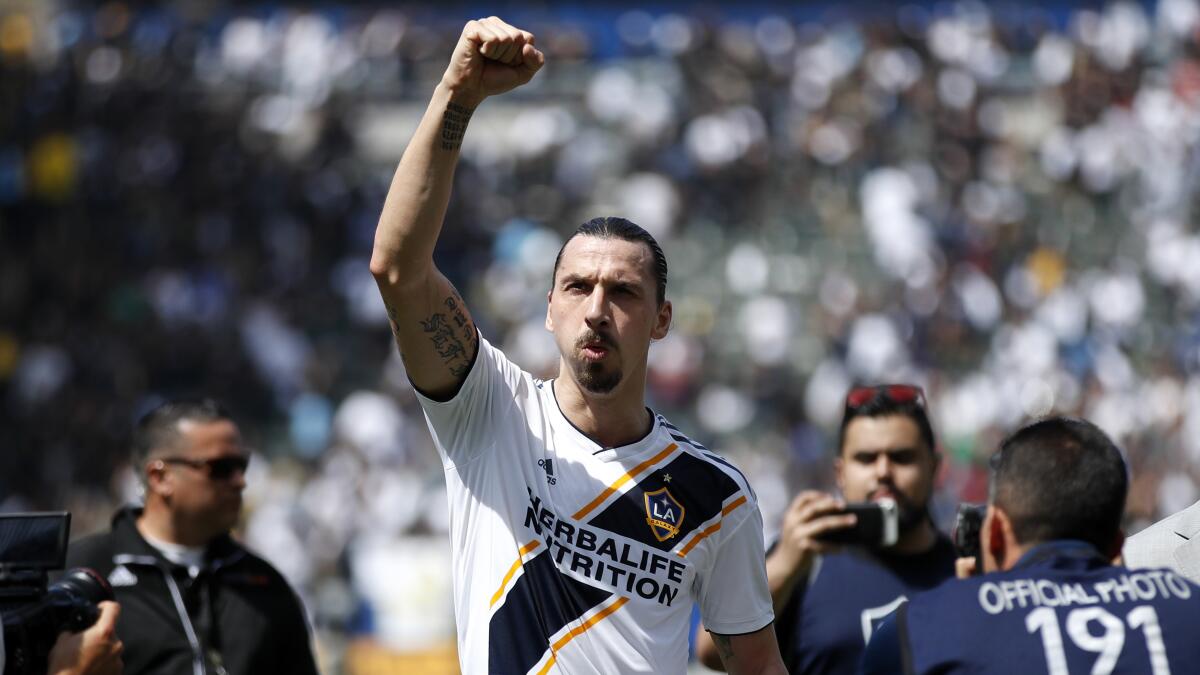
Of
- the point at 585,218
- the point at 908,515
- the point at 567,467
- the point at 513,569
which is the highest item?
the point at 585,218

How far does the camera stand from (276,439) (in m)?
19.0

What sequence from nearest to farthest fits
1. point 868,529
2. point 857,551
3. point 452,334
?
1. point 452,334
2. point 868,529
3. point 857,551

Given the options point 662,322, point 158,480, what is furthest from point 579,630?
point 158,480

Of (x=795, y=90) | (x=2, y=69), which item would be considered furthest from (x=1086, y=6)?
(x=2, y=69)

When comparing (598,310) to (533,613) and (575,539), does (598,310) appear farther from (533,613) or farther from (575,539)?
(533,613)

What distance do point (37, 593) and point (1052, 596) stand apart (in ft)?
9.19

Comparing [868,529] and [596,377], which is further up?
[596,377]

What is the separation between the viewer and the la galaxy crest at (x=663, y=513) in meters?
4.02

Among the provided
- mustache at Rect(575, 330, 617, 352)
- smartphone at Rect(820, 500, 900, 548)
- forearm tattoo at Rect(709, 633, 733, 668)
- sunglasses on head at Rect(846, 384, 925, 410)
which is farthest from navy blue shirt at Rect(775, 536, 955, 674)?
mustache at Rect(575, 330, 617, 352)

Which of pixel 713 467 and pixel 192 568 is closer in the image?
pixel 713 467

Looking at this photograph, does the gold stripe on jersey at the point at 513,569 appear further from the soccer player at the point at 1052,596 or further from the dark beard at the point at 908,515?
the dark beard at the point at 908,515

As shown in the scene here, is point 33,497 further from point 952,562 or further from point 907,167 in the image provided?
point 952,562

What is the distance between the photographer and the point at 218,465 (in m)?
5.85

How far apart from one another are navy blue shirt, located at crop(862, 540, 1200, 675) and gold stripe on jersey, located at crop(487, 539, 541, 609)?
0.96 m
